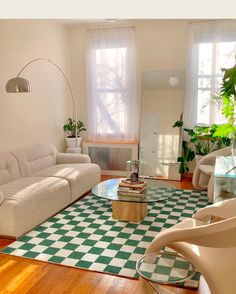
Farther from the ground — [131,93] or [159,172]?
[131,93]

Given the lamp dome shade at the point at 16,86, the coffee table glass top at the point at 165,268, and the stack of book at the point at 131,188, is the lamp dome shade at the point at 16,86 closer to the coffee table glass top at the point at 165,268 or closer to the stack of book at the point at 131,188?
the stack of book at the point at 131,188

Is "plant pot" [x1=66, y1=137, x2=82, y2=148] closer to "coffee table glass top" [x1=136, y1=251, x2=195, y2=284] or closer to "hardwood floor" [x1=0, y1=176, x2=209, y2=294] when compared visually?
"hardwood floor" [x1=0, y1=176, x2=209, y2=294]

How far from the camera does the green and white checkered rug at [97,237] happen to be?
8.80 ft

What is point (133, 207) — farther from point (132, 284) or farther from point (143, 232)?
point (132, 284)

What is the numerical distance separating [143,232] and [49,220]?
112 cm

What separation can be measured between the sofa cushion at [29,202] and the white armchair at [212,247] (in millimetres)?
1634

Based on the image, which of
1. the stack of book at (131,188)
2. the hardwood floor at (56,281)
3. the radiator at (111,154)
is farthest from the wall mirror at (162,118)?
the hardwood floor at (56,281)

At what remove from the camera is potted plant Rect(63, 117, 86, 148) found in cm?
550

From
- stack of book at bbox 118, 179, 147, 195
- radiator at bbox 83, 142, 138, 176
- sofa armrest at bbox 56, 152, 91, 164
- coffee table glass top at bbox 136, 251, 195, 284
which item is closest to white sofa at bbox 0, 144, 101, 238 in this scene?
sofa armrest at bbox 56, 152, 91, 164

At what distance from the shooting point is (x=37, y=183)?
3654mm

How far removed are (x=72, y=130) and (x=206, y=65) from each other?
8.30 feet

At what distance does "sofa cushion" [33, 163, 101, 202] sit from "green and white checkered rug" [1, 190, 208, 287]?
225 mm

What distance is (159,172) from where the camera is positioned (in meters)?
5.48
